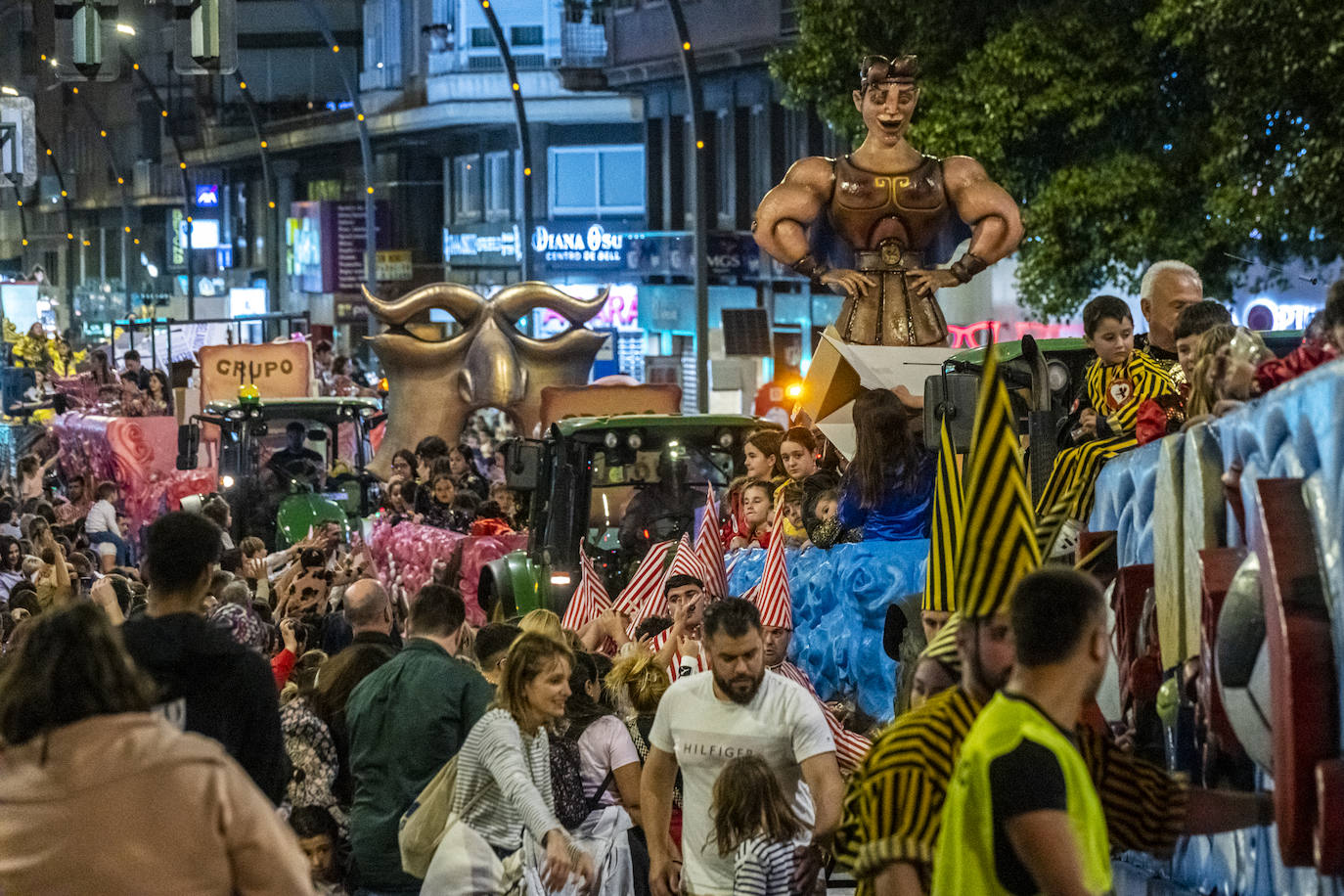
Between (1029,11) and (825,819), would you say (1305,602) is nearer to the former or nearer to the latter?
(825,819)

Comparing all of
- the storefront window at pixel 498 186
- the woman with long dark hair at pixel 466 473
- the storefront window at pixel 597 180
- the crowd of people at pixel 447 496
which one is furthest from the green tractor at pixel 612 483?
the storefront window at pixel 498 186

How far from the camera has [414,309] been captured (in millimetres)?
24000

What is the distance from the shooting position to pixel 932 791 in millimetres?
4852

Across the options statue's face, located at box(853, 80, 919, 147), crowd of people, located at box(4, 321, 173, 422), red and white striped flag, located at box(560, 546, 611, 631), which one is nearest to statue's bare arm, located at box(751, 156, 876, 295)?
statue's face, located at box(853, 80, 919, 147)

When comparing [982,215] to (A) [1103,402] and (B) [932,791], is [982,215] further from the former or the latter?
(B) [932,791]

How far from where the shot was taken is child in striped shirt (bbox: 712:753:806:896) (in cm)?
656

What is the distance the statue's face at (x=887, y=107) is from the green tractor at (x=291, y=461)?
328 inches

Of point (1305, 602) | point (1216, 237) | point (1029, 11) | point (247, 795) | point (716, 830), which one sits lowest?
point (716, 830)

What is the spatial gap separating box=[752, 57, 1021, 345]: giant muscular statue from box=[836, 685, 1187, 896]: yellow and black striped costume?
6.94 metres

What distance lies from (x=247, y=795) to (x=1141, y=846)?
189cm

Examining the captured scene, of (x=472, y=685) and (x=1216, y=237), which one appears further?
(x=1216, y=237)

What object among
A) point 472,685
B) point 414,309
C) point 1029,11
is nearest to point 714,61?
point 414,309

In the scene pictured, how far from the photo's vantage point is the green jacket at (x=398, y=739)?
23.5ft

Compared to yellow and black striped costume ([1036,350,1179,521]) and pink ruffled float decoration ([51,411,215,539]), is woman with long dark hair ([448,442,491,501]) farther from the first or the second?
A: yellow and black striped costume ([1036,350,1179,521])
